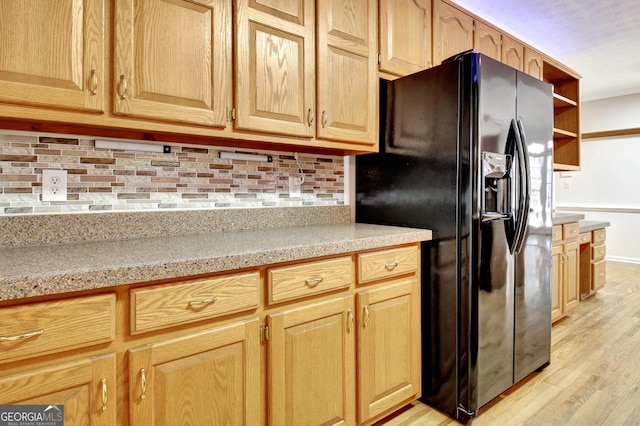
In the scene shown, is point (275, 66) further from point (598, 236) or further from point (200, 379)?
point (598, 236)

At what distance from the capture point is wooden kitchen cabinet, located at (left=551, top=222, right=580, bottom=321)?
2906 millimetres

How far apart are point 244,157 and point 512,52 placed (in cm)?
234

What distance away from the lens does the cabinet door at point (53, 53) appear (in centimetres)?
110

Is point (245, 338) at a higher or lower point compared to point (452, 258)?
lower

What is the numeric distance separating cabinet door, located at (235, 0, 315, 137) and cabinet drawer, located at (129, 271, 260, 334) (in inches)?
27.2

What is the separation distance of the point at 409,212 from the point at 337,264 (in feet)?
2.18

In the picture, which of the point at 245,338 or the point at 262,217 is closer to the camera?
the point at 245,338

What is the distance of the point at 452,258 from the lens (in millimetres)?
1768

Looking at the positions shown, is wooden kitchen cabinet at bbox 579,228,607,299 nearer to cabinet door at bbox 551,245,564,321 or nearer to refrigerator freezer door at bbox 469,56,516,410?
cabinet door at bbox 551,245,564,321

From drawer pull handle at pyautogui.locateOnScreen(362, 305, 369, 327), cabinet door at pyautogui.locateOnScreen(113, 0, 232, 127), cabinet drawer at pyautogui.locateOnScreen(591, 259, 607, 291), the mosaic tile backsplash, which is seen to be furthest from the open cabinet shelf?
cabinet door at pyautogui.locateOnScreen(113, 0, 232, 127)

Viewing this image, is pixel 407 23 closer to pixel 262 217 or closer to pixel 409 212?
pixel 409 212

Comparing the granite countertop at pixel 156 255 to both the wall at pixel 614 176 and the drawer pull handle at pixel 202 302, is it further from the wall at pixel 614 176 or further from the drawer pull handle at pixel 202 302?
the wall at pixel 614 176

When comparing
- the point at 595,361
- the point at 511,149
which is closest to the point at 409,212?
the point at 511,149

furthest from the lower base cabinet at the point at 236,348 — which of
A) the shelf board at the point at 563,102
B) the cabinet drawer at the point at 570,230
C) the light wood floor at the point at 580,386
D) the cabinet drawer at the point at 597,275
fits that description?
the cabinet drawer at the point at 597,275
